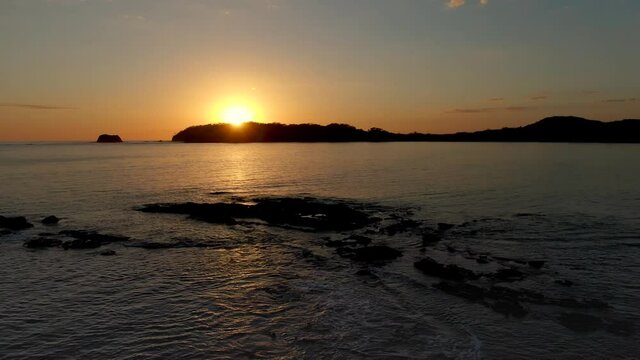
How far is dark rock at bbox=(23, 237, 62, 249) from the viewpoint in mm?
30031

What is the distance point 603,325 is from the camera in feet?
57.1

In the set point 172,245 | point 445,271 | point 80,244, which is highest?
point 445,271

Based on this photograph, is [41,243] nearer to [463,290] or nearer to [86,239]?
[86,239]

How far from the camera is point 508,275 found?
2361 centimetres

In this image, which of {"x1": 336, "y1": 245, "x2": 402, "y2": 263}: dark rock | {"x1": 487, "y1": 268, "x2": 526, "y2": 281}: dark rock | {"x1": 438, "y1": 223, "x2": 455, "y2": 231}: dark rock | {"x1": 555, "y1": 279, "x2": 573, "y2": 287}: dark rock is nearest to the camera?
{"x1": 555, "y1": 279, "x2": 573, "y2": 287}: dark rock

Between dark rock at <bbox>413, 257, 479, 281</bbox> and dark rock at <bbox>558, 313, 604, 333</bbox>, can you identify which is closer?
dark rock at <bbox>558, 313, 604, 333</bbox>

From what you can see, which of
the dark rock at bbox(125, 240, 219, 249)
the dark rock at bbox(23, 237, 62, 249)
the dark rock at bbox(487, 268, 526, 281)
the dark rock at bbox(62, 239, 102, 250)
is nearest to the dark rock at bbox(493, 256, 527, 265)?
the dark rock at bbox(487, 268, 526, 281)

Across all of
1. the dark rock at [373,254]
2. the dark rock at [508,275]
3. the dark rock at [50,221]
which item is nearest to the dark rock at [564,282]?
the dark rock at [508,275]

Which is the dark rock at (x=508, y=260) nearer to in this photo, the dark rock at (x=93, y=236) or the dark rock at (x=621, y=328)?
the dark rock at (x=621, y=328)

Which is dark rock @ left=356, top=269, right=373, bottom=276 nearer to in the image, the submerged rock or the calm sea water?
the calm sea water

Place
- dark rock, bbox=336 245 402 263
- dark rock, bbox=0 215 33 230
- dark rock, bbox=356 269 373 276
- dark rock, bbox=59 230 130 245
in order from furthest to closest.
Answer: dark rock, bbox=0 215 33 230, dark rock, bbox=59 230 130 245, dark rock, bbox=336 245 402 263, dark rock, bbox=356 269 373 276

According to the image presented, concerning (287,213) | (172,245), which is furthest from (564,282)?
(287,213)

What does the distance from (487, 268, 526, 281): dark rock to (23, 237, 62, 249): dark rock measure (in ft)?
90.8

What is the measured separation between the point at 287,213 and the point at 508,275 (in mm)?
22409
